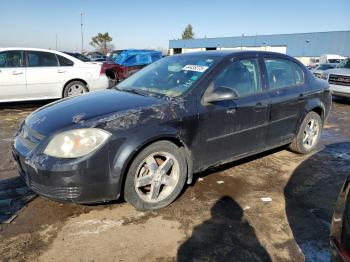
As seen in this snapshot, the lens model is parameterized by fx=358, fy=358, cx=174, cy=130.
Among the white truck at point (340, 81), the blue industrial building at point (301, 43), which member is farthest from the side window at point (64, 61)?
the blue industrial building at point (301, 43)

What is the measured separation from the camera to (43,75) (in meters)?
9.27

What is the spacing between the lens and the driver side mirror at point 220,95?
3.87m

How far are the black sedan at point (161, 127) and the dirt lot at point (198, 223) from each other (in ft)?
0.93

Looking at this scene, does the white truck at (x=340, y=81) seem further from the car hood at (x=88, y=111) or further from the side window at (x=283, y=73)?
the car hood at (x=88, y=111)

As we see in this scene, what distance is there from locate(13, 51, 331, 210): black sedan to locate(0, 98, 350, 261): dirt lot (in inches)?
11.1

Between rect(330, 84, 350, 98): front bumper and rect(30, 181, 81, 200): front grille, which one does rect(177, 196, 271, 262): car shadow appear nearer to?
rect(30, 181, 81, 200): front grille

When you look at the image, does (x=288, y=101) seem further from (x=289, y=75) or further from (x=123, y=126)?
(x=123, y=126)

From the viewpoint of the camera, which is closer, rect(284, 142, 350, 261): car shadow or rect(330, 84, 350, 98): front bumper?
rect(284, 142, 350, 261): car shadow

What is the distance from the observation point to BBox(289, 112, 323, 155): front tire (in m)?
5.46

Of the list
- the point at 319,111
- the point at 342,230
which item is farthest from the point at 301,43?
the point at 342,230

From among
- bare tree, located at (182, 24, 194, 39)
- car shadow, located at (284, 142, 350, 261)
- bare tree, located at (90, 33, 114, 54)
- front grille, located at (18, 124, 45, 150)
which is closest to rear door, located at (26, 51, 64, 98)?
front grille, located at (18, 124, 45, 150)

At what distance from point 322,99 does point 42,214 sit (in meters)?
4.41

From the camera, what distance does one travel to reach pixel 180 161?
3775 millimetres

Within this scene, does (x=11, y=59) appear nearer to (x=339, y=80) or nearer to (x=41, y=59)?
(x=41, y=59)
